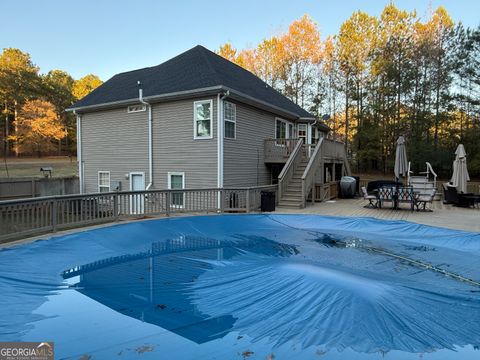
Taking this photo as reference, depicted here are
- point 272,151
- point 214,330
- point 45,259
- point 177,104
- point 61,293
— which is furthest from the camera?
point 272,151

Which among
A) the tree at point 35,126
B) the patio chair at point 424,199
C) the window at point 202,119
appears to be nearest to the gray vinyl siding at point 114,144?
the window at point 202,119

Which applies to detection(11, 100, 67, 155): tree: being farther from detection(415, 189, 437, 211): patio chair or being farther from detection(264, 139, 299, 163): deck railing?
detection(415, 189, 437, 211): patio chair

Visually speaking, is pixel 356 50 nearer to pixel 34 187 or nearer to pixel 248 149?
pixel 248 149

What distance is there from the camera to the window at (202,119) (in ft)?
38.9

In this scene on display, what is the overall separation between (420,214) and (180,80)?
10.6 meters

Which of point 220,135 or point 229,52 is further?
point 229,52

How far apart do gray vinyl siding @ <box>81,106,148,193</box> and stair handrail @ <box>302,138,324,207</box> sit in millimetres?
6894

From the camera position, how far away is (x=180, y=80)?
1302 centimetres

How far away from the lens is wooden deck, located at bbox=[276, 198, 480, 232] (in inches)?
351

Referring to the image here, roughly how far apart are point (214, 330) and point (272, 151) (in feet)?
38.8

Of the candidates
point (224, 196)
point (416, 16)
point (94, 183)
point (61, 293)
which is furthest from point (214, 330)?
point (416, 16)

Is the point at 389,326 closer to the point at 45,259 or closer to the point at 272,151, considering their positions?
the point at 45,259

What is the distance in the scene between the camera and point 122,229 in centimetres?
793

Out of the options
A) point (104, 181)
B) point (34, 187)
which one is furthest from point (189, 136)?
point (34, 187)
